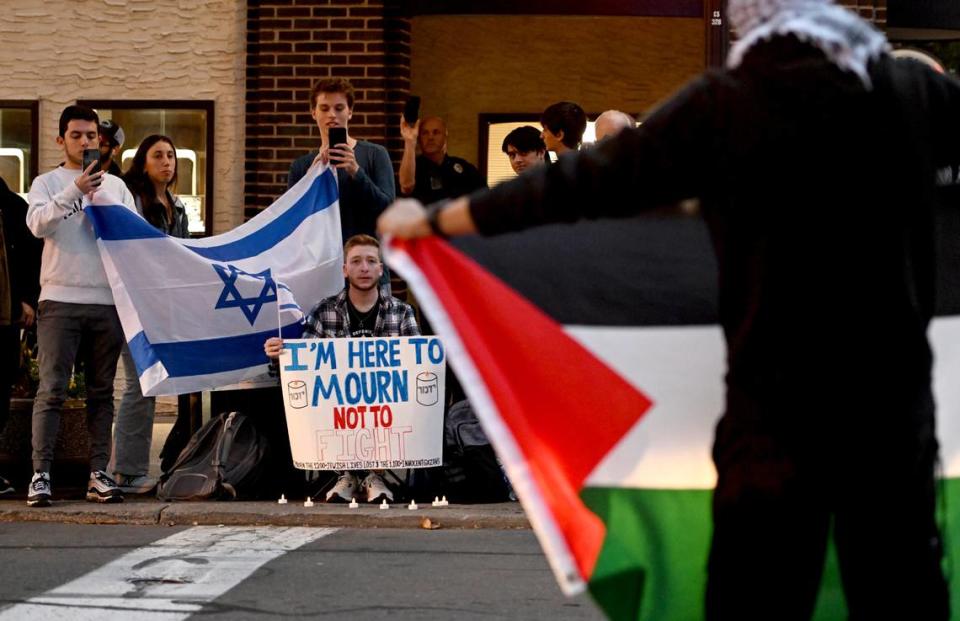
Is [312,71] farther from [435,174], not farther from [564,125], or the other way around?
[564,125]

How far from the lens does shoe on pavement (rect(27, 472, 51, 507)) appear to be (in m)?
9.21

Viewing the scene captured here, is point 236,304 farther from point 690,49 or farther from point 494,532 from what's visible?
point 690,49

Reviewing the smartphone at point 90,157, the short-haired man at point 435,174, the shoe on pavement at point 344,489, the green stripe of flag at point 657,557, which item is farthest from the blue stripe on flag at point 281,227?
the green stripe of flag at point 657,557

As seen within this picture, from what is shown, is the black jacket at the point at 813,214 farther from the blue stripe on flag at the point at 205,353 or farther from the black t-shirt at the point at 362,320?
the blue stripe on flag at the point at 205,353

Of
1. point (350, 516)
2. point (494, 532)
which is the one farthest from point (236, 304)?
point (494, 532)

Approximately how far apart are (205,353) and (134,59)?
199 inches

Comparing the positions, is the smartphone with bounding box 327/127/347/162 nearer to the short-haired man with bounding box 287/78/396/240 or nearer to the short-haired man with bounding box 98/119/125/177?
the short-haired man with bounding box 287/78/396/240

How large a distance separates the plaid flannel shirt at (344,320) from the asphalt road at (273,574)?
4.33 ft

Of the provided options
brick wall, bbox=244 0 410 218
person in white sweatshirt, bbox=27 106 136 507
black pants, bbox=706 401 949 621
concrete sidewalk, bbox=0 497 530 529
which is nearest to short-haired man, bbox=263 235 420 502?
concrete sidewalk, bbox=0 497 530 529

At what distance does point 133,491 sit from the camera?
983 centimetres

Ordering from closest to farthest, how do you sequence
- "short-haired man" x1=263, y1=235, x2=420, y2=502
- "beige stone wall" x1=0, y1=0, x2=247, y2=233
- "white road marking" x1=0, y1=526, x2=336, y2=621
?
"white road marking" x1=0, y1=526, x2=336, y2=621, "short-haired man" x1=263, y1=235, x2=420, y2=502, "beige stone wall" x1=0, y1=0, x2=247, y2=233

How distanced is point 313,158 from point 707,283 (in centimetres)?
611

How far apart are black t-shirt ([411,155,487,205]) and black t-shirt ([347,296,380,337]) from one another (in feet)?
4.26

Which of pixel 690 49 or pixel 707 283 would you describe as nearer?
pixel 707 283
